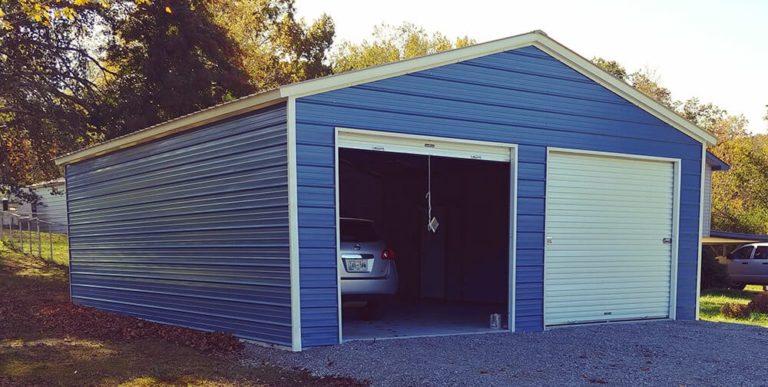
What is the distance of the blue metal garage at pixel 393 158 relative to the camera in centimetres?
682

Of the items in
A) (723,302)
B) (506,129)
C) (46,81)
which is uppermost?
(46,81)

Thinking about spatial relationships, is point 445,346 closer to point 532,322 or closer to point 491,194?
point 532,322

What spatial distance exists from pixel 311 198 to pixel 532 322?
3.66m

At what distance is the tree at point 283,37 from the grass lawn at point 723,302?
15770 mm

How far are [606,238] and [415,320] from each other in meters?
3.19

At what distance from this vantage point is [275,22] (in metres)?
25.0

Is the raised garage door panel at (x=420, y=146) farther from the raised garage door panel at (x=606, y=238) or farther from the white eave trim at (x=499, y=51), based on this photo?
the raised garage door panel at (x=606, y=238)

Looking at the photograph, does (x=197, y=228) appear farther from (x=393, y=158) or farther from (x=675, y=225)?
(x=675, y=225)

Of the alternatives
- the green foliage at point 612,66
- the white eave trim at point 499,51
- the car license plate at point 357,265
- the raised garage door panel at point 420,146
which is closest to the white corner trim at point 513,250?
the raised garage door panel at point 420,146

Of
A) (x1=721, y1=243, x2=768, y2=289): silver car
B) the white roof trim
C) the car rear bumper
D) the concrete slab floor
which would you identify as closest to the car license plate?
the car rear bumper

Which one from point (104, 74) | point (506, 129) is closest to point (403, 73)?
point (506, 129)

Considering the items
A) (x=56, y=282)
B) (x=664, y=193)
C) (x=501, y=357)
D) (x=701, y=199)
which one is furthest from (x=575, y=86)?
(x=56, y=282)

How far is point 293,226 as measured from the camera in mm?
6605

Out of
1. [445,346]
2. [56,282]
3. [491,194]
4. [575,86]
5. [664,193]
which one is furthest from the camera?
[56,282]
